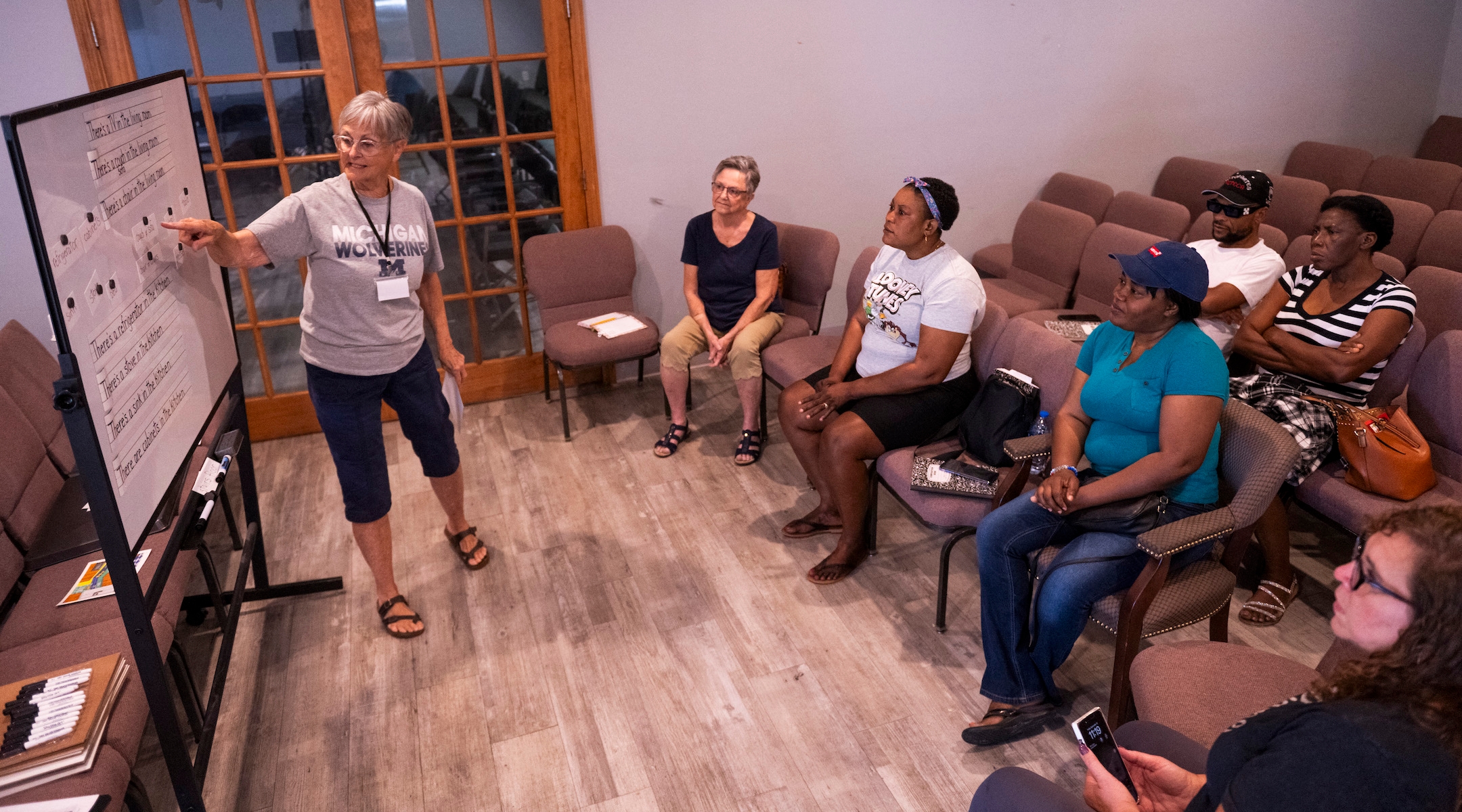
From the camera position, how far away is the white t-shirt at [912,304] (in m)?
3.01

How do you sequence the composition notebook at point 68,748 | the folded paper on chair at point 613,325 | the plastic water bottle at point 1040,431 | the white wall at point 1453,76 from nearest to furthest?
the composition notebook at point 68,748 → the plastic water bottle at point 1040,431 → the folded paper on chair at point 613,325 → the white wall at point 1453,76

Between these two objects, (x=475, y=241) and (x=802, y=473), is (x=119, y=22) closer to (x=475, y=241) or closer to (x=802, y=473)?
(x=475, y=241)

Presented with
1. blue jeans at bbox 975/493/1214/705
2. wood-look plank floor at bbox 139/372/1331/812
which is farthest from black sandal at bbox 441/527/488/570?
blue jeans at bbox 975/493/1214/705

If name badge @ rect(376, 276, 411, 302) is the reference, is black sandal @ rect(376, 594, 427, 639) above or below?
below

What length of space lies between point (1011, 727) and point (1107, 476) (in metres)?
0.74

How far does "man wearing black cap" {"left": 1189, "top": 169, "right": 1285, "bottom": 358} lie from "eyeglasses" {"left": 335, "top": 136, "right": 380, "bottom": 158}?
277 centimetres

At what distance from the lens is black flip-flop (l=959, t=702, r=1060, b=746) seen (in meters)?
2.44

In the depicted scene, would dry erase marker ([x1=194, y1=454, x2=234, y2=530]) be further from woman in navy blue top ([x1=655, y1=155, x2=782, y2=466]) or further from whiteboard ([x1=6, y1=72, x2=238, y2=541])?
woman in navy blue top ([x1=655, y1=155, x2=782, y2=466])

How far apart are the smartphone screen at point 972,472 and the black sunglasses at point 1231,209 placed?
1417 mm

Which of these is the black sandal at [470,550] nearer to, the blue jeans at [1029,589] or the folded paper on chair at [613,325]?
the folded paper on chair at [613,325]

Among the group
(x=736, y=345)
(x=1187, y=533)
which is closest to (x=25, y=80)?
(x=736, y=345)

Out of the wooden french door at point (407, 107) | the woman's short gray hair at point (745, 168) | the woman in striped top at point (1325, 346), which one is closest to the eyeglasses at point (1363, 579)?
the woman in striped top at point (1325, 346)

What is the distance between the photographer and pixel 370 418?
2.74 m

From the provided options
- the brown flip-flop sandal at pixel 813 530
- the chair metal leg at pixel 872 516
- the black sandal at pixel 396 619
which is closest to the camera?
the black sandal at pixel 396 619
